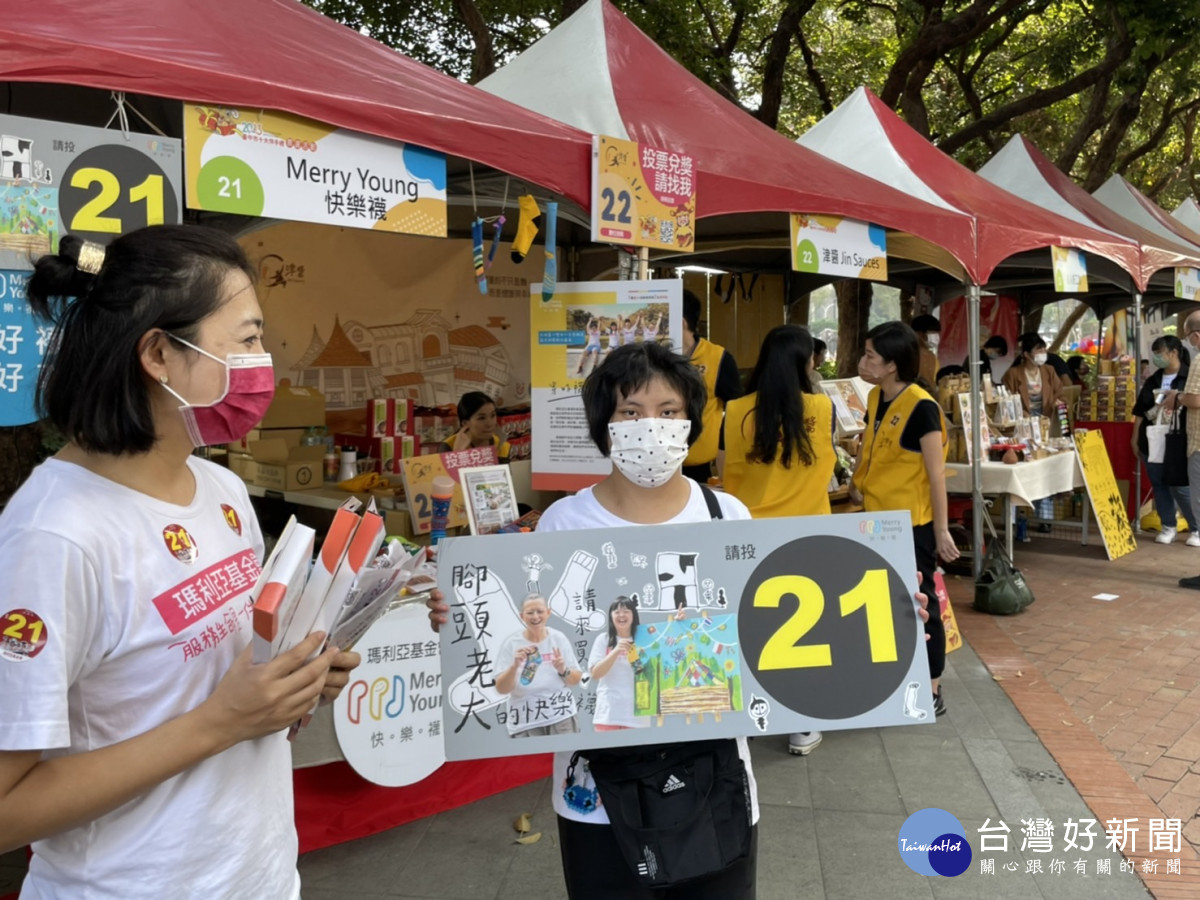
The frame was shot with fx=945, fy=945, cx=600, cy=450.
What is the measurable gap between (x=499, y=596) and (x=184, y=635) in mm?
669

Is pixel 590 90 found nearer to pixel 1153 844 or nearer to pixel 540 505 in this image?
pixel 540 505

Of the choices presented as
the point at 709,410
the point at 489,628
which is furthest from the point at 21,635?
the point at 709,410

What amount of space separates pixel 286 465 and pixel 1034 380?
7413 mm

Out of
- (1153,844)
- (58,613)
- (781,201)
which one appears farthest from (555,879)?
(781,201)

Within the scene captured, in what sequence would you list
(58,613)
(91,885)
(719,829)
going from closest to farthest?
(58,613), (91,885), (719,829)

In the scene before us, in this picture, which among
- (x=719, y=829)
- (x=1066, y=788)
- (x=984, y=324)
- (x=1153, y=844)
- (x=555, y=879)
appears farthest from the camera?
(x=984, y=324)

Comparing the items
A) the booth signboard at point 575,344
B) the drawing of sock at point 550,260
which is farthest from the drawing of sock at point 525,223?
the booth signboard at point 575,344

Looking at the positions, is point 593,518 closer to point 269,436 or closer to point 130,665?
point 130,665

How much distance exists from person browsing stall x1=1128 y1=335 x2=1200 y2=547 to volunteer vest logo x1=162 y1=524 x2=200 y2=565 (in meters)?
8.59

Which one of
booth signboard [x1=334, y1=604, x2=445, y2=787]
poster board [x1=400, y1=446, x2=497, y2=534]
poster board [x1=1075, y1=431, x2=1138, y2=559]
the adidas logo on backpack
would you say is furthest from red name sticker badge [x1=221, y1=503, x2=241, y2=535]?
poster board [x1=1075, y1=431, x2=1138, y2=559]

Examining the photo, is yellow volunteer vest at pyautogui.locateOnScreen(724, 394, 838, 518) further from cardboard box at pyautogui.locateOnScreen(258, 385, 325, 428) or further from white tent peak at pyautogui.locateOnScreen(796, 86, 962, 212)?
cardboard box at pyautogui.locateOnScreen(258, 385, 325, 428)

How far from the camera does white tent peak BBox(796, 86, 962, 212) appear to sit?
688 cm

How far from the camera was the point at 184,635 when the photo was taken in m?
1.21

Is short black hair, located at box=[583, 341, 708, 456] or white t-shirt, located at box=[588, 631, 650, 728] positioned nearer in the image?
white t-shirt, located at box=[588, 631, 650, 728]
